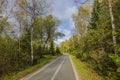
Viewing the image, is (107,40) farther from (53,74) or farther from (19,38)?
(19,38)

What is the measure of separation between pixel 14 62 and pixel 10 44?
3.26 m

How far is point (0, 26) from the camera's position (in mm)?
22875

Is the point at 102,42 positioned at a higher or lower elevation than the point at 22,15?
lower

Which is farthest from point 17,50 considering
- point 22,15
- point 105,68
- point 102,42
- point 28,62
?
point 105,68

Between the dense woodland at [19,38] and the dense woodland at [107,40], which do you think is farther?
the dense woodland at [19,38]

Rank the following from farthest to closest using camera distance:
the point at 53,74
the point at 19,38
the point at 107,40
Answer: the point at 19,38, the point at 53,74, the point at 107,40

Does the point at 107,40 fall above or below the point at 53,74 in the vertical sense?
above

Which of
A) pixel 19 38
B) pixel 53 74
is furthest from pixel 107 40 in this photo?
pixel 19 38

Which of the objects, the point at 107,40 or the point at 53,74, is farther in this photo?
the point at 53,74

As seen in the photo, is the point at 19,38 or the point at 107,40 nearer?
the point at 107,40

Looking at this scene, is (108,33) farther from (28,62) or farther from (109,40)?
(28,62)

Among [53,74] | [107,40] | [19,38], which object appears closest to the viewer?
[107,40]

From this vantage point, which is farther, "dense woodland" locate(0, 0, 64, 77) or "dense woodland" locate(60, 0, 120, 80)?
"dense woodland" locate(0, 0, 64, 77)

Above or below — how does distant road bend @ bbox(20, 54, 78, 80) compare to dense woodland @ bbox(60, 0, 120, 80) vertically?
below
